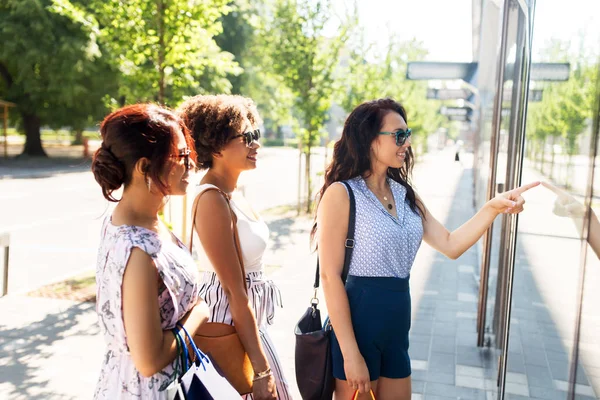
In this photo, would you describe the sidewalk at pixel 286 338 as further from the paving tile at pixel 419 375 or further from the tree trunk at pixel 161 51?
the tree trunk at pixel 161 51

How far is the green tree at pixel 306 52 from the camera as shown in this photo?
44.2 feet

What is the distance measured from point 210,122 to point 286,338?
143 inches

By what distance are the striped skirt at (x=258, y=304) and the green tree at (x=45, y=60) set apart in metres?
25.9

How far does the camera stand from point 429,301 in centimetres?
731

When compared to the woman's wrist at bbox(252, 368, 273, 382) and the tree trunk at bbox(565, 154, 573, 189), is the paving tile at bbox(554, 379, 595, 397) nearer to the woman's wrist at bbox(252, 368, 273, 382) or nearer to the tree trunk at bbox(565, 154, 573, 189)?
the tree trunk at bbox(565, 154, 573, 189)

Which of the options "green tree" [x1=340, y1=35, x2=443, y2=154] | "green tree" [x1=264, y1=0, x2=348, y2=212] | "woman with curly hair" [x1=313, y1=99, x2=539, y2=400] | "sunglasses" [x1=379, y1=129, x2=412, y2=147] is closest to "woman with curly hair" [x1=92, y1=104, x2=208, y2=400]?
"woman with curly hair" [x1=313, y1=99, x2=539, y2=400]

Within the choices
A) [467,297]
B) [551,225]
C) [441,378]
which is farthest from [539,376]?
[467,297]

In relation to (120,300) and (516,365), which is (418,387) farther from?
(120,300)

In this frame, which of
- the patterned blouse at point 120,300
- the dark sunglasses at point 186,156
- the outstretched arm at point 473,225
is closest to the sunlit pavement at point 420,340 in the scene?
the outstretched arm at point 473,225

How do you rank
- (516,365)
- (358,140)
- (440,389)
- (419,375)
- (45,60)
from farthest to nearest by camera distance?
(45,60), (419,375), (440,389), (516,365), (358,140)

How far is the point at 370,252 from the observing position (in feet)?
8.07

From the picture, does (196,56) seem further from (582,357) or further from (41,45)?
(41,45)

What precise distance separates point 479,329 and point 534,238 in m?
2.45

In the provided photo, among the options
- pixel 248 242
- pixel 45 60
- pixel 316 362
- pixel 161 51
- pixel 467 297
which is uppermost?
pixel 45 60
